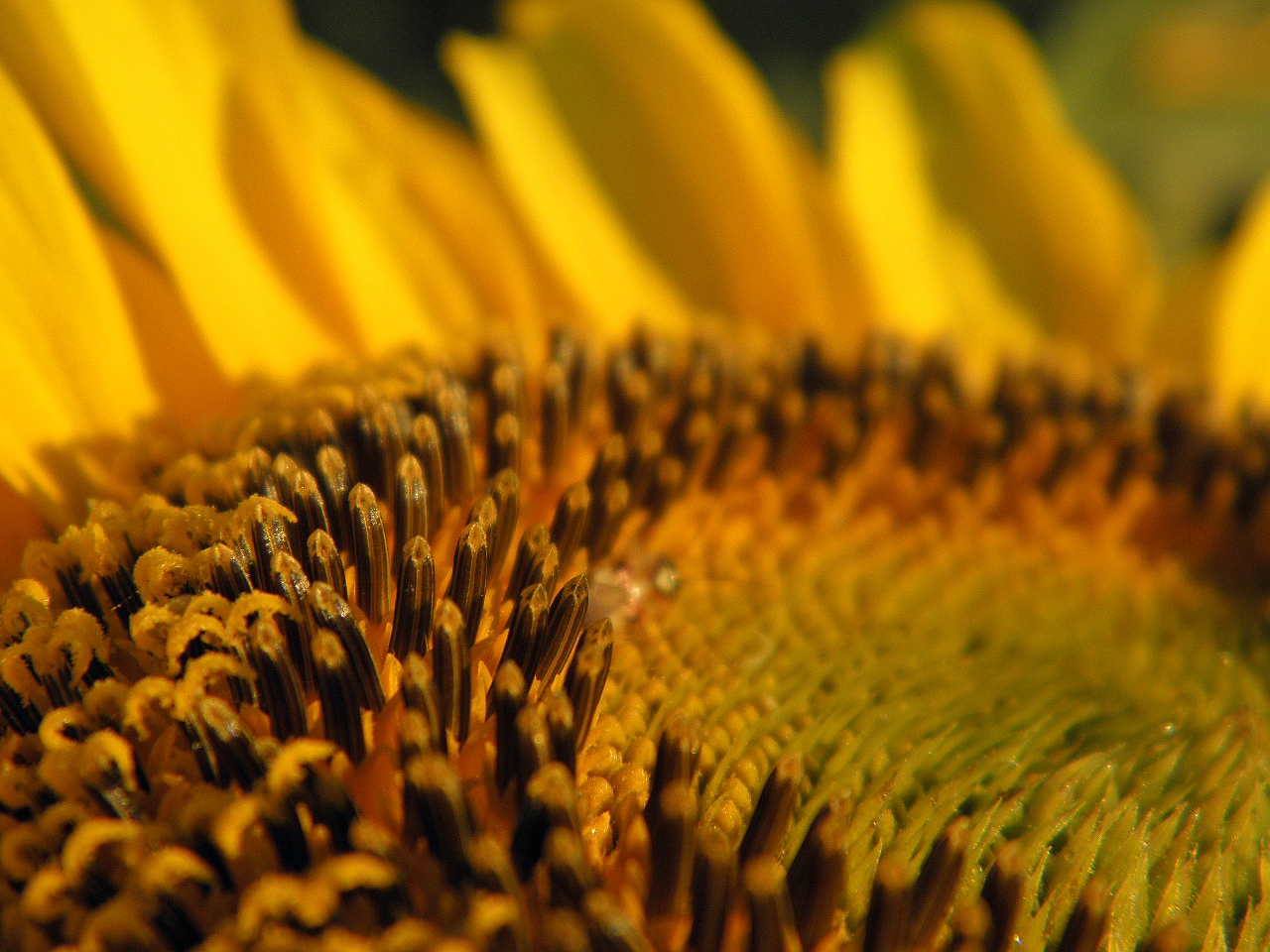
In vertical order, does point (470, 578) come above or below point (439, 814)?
above

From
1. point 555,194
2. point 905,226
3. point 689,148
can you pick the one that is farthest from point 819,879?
point 905,226

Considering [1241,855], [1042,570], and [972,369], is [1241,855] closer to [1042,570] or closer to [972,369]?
[1042,570]

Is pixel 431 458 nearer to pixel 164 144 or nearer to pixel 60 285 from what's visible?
pixel 60 285

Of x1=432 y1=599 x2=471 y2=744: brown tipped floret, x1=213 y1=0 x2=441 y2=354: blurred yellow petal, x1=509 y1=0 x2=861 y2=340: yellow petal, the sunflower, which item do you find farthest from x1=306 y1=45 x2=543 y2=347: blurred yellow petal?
x1=432 y1=599 x2=471 y2=744: brown tipped floret

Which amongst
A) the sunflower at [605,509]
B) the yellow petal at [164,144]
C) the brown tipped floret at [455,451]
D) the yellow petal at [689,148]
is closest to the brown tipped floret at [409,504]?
the sunflower at [605,509]

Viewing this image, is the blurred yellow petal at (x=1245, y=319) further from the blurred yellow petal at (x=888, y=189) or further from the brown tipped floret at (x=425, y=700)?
the brown tipped floret at (x=425, y=700)

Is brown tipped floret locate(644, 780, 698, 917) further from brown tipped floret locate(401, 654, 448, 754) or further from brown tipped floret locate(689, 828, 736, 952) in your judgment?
brown tipped floret locate(401, 654, 448, 754)
